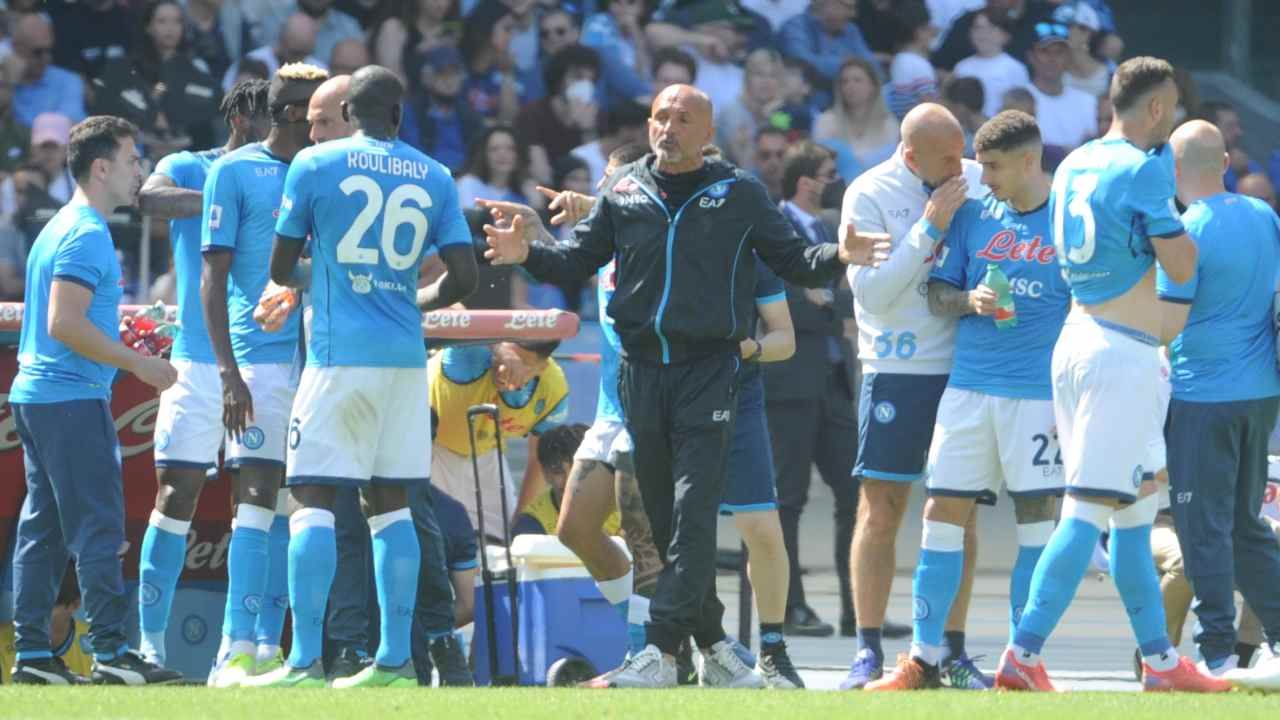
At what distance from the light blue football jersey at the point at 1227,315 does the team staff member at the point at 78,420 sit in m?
3.92

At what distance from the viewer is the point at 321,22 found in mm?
17062

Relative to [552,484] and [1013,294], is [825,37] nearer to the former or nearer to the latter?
[552,484]

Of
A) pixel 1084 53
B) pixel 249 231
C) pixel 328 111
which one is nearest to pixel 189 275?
pixel 249 231

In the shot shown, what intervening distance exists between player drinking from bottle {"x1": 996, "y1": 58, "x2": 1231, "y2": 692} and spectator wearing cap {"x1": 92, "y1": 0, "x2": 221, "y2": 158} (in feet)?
28.1

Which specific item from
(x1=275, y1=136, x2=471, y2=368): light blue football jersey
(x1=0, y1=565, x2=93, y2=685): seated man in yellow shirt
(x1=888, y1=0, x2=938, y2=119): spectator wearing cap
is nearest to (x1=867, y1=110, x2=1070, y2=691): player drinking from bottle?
(x1=275, y1=136, x2=471, y2=368): light blue football jersey

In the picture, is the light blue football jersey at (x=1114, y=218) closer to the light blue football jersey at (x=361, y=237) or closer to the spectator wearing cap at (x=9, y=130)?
the light blue football jersey at (x=361, y=237)

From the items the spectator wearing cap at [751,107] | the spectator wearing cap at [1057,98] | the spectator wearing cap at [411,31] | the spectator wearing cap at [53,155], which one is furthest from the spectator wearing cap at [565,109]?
the spectator wearing cap at [1057,98]

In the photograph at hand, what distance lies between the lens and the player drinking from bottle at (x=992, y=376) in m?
8.30

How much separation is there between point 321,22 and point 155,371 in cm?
918

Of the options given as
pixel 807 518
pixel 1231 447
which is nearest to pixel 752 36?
pixel 807 518

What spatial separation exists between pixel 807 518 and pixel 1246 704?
940 cm

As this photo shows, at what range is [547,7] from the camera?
18.0 m

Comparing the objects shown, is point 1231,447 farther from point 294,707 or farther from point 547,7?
point 547,7

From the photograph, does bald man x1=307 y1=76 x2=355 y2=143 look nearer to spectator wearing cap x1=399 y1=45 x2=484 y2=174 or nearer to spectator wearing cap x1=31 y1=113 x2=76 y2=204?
spectator wearing cap x1=31 y1=113 x2=76 y2=204
